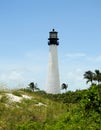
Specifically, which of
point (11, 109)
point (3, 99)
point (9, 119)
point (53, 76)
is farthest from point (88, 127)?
point (53, 76)

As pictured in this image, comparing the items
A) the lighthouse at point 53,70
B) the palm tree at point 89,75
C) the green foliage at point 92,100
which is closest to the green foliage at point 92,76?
the palm tree at point 89,75

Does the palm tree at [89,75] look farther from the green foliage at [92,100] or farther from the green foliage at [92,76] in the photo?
the green foliage at [92,100]

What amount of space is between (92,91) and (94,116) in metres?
0.82

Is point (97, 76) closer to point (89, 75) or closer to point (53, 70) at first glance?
point (89, 75)

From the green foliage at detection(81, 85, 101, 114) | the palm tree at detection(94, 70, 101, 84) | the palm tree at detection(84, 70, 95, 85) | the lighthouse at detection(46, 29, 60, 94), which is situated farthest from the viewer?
the palm tree at detection(84, 70, 95, 85)

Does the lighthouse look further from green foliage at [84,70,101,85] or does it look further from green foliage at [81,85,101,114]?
green foliage at [81,85,101,114]

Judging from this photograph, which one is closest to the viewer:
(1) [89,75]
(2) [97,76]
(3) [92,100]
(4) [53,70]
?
(3) [92,100]

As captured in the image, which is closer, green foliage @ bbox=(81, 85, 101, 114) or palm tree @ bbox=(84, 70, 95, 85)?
green foliage @ bbox=(81, 85, 101, 114)

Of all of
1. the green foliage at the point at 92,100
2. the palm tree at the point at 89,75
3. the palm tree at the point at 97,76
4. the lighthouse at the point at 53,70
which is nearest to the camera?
the green foliage at the point at 92,100

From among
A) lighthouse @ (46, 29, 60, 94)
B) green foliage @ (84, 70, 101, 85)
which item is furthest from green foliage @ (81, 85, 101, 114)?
green foliage @ (84, 70, 101, 85)

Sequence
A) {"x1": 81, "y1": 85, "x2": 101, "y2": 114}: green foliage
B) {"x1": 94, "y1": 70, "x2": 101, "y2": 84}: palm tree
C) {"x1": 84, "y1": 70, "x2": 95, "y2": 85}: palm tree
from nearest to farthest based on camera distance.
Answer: {"x1": 81, "y1": 85, "x2": 101, "y2": 114}: green foliage < {"x1": 94, "y1": 70, "x2": 101, "y2": 84}: palm tree < {"x1": 84, "y1": 70, "x2": 95, "y2": 85}: palm tree

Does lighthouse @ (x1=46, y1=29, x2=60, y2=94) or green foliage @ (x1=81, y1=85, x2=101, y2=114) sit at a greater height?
lighthouse @ (x1=46, y1=29, x2=60, y2=94)

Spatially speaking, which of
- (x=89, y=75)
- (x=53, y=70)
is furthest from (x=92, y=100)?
(x=89, y=75)

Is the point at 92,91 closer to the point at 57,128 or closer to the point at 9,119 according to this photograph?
the point at 57,128
